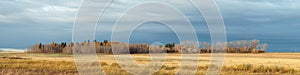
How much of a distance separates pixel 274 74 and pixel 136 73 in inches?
423

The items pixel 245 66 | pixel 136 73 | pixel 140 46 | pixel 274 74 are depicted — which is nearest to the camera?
pixel 136 73

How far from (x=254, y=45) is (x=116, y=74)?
103 metres

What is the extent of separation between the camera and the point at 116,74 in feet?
90.4

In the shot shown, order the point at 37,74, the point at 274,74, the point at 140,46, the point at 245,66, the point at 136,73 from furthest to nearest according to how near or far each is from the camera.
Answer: the point at 140,46 → the point at 245,66 → the point at 274,74 → the point at 136,73 → the point at 37,74

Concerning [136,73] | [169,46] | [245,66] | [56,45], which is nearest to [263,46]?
[169,46]

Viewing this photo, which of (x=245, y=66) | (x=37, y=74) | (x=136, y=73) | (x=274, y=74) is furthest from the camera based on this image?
(x=245, y=66)

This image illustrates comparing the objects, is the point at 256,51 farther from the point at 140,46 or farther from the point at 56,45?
the point at 56,45

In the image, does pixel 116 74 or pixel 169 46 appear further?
pixel 169 46

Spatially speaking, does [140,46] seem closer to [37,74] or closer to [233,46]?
[233,46]

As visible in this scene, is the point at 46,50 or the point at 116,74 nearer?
the point at 116,74

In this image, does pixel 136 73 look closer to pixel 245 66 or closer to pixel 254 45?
pixel 245 66

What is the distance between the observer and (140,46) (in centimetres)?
11181

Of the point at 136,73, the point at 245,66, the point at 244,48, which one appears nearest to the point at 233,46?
the point at 244,48

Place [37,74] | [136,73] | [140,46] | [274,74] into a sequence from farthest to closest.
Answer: [140,46] → [274,74] → [136,73] → [37,74]
